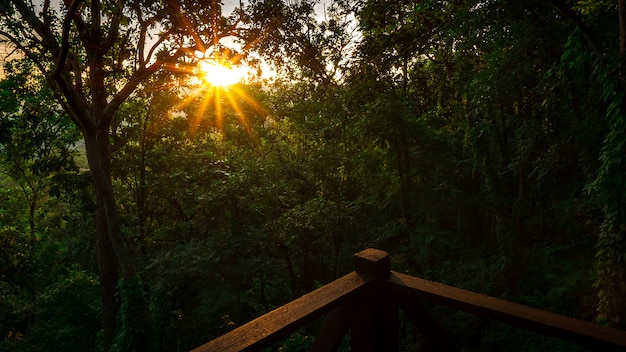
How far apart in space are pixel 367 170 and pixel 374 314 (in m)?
7.51

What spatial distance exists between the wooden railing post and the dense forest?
154 inches

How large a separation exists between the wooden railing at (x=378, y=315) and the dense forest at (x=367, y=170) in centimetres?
370

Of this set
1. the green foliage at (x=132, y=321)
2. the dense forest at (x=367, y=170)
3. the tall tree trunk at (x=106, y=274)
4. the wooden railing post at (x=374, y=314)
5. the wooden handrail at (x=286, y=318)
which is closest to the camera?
the wooden handrail at (x=286, y=318)

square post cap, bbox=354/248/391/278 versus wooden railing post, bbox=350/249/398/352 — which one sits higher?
square post cap, bbox=354/248/391/278

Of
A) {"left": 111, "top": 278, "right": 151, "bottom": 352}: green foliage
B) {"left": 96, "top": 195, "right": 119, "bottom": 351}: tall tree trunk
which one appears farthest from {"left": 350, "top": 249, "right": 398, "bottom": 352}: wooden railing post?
{"left": 96, "top": 195, "right": 119, "bottom": 351}: tall tree trunk

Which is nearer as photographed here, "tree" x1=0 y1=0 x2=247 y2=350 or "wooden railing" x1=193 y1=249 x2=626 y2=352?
"wooden railing" x1=193 y1=249 x2=626 y2=352

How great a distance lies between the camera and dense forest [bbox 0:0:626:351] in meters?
5.98

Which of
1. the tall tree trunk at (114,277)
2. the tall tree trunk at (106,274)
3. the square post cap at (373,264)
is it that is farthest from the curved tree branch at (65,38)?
the square post cap at (373,264)

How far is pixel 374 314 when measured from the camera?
1.79 metres

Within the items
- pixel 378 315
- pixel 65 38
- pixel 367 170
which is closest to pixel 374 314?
pixel 378 315

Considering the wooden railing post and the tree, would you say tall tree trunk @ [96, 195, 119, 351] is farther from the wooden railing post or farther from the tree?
the wooden railing post

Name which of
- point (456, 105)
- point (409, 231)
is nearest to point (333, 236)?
point (409, 231)

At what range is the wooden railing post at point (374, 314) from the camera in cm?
178

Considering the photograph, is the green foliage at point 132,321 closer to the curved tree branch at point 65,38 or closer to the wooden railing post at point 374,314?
the curved tree branch at point 65,38
